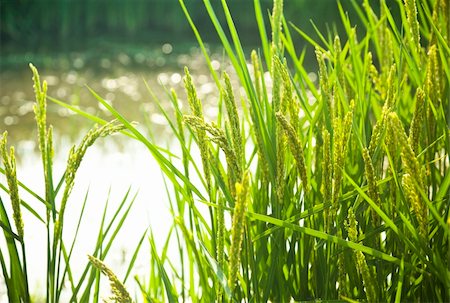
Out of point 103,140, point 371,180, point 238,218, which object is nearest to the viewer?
point 238,218

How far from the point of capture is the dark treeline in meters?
5.20

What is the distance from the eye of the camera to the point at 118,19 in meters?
6.21

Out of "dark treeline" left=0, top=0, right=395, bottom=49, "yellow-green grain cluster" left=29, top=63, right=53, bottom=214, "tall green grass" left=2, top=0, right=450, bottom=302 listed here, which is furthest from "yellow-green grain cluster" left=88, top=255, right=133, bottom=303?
"dark treeline" left=0, top=0, right=395, bottom=49

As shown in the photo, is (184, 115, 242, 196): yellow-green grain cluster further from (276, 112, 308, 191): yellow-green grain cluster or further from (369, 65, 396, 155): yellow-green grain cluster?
(369, 65, 396, 155): yellow-green grain cluster

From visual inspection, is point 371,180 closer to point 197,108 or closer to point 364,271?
point 364,271

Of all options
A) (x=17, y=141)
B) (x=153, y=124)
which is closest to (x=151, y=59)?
(x=153, y=124)

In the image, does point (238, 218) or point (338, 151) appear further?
point (338, 151)

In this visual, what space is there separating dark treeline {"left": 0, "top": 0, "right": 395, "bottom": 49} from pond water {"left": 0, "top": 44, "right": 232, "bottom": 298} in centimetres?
33

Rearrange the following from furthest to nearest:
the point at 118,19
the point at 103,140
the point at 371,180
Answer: the point at 118,19 < the point at 103,140 < the point at 371,180

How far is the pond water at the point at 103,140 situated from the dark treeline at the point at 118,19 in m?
0.33

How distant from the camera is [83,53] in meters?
5.55

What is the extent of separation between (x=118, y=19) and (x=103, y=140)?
120 inches

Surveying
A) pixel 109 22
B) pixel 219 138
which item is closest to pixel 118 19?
pixel 109 22

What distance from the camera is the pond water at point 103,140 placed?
7.62 feet
